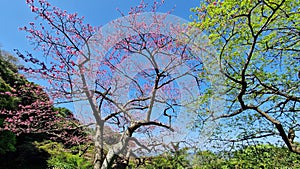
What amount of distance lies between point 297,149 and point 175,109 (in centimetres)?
208

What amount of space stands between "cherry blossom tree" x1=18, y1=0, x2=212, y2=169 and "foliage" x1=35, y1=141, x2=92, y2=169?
173cm

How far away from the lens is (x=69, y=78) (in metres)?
3.99

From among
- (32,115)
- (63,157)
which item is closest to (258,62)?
(63,157)

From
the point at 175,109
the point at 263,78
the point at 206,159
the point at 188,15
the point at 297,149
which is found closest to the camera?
the point at 297,149

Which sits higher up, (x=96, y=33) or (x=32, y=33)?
(x=96, y=33)

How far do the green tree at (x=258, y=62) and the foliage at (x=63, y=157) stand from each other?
3945 mm

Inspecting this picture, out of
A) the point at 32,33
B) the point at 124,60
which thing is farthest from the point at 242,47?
the point at 32,33

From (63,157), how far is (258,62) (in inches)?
269

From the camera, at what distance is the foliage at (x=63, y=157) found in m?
5.92

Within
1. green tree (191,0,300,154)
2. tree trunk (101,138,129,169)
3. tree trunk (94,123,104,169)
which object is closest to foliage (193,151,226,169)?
green tree (191,0,300,154)

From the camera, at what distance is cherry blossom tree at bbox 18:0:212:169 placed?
167 inches

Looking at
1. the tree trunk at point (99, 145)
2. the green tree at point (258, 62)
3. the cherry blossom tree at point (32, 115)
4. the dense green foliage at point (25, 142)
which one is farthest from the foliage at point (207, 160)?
the dense green foliage at point (25, 142)

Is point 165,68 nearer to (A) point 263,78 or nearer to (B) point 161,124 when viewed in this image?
(B) point 161,124

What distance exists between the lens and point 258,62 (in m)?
4.19
